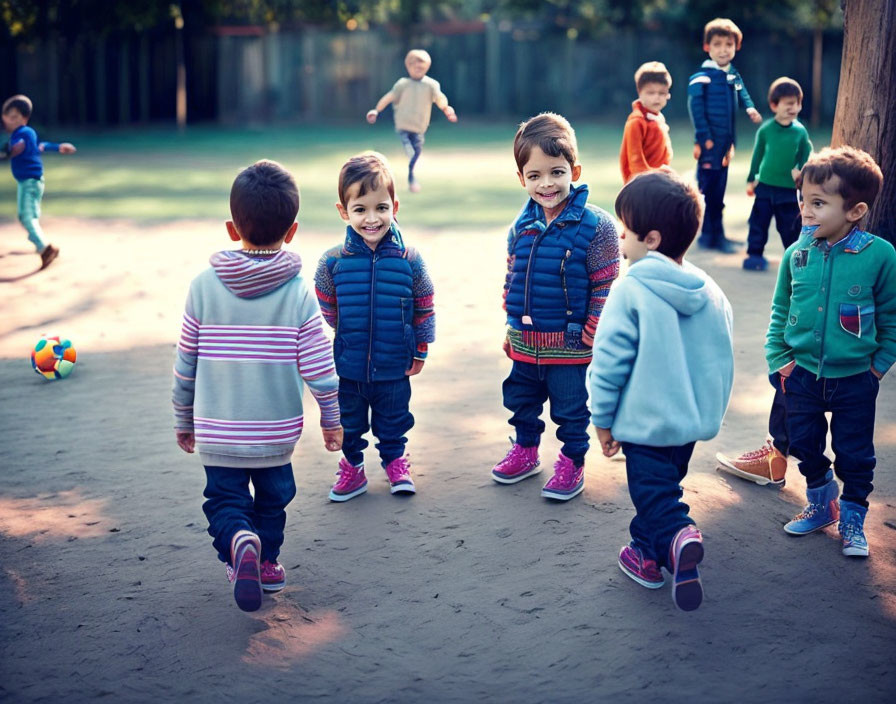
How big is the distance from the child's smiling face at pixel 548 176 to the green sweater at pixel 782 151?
4.93 m

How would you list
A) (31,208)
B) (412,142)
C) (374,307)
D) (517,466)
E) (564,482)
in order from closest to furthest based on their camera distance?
(374,307) < (564,482) < (517,466) < (31,208) < (412,142)

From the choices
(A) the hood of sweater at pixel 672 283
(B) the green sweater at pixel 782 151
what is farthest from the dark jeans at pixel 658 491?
(B) the green sweater at pixel 782 151

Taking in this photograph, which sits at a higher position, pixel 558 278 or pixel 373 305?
pixel 558 278

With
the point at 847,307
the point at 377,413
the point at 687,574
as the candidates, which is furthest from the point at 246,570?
the point at 847,307

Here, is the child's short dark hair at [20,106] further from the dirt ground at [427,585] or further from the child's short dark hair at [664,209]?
the child's short dark hair at [664,209]

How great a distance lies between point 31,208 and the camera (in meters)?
10.1

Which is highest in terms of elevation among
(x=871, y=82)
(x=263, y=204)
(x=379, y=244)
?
(x=871, y=82)

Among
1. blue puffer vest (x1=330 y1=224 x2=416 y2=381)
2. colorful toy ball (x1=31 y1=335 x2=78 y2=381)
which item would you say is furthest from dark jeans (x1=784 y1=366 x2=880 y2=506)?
colorful toy ball (x1=31 y1=335 x2=78 y2=381)

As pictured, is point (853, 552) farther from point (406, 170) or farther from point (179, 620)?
point (406, 170)

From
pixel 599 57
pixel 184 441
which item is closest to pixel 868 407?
pixel 184 441

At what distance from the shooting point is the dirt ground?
11.6 feet

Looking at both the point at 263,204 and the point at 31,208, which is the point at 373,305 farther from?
the point at 31,208

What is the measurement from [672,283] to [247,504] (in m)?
1.75

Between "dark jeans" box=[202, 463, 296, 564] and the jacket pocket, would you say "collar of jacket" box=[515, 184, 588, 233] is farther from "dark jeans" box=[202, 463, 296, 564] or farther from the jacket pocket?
"dark jeans" box=[202, 463, 296, 564]
